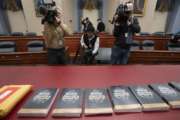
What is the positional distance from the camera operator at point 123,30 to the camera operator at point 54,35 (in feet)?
2.73

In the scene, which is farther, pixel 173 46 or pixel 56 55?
pixel 173 46

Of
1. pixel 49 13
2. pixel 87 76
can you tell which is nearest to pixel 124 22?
pixel 49 13

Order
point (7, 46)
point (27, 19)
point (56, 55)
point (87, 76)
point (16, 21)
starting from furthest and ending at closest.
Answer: point (16, 21) → point (27, 19) → point (7, 46) → point (56, 55) → point (87, 76)

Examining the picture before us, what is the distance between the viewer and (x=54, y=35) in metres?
2.91

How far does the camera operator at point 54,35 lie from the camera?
2.91 metres

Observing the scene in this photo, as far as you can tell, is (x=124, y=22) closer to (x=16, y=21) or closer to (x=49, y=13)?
(x=49, y=13)

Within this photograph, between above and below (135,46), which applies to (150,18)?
above

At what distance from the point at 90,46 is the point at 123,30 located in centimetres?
105

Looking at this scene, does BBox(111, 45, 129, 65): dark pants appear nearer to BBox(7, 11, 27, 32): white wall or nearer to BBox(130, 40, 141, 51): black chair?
BBox(130, 40, 141, 51): black chair

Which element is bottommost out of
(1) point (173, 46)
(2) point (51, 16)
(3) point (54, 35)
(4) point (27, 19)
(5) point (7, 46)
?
(1) point (173, 46)

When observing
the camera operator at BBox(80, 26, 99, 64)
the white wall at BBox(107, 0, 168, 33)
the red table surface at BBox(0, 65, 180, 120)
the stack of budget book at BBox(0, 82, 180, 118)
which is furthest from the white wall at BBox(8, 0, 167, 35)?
the stack of budget book at BBox(0, 82, 180, 118)

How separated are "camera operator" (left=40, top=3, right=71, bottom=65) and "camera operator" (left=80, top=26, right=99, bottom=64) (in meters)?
0.94

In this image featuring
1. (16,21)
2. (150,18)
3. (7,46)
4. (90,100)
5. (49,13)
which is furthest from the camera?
(16,21)

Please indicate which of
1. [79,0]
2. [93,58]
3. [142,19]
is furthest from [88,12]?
[93,58]
